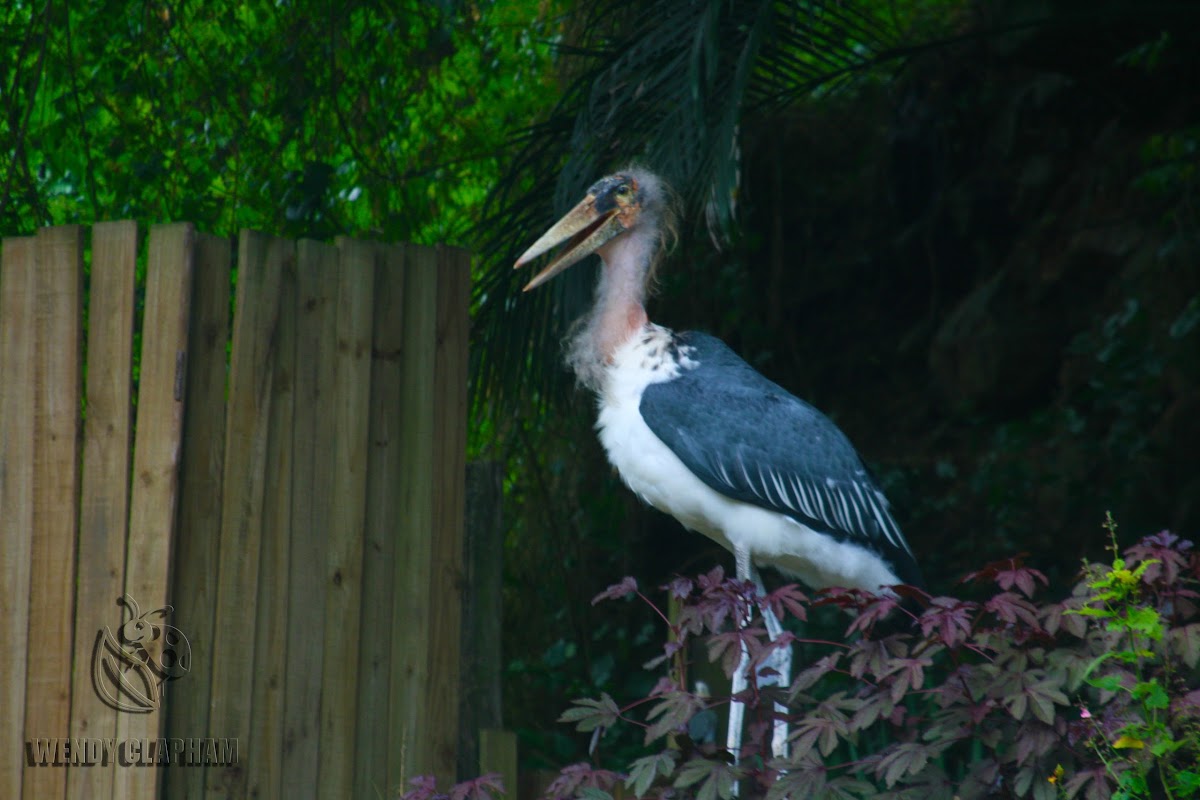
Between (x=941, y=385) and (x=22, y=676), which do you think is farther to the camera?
(x=941, y=385)

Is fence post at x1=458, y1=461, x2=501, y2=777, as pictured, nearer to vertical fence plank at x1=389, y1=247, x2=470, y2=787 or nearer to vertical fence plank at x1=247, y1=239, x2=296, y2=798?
vertical fence plank at x1=389, y1=247, x2=470, y2=787

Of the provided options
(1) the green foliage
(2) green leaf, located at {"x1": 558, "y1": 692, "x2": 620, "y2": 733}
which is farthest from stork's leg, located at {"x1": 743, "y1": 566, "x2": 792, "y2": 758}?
(1) the green foliage

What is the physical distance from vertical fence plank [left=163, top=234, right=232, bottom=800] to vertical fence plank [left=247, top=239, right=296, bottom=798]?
0.11 metres

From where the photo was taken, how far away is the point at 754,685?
287cm

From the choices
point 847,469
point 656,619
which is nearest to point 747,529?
point 847,469

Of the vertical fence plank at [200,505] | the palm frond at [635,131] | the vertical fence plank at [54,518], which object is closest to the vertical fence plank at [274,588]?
the vertical fence plank at [200,505]

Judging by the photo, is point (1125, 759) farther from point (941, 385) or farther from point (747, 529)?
point (941, 385)

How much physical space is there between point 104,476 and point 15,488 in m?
0.24

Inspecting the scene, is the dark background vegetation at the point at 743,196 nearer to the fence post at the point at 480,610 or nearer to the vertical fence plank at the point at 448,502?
the vertical fence plank at the point at 448,502

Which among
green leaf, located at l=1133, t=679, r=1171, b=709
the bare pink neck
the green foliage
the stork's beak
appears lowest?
green leaf, located at l=1133, t=679, r=1171, b=709

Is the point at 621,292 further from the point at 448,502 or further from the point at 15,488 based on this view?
the point at 15,488

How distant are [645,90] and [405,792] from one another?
2.32 meters

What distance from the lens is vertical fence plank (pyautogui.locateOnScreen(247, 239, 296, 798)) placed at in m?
3.11

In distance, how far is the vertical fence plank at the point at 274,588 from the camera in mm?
3105
